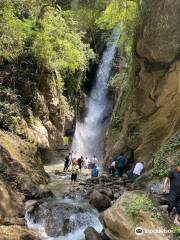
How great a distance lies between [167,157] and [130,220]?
450 cm

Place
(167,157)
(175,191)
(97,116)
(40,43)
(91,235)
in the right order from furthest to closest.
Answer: (97,116) < (40,43) < (167,157) < (91,235) < (175,191)

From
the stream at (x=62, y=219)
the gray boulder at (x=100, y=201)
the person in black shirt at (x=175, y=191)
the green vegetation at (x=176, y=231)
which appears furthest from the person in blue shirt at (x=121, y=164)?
the green vegetation at (x=176, y=231)

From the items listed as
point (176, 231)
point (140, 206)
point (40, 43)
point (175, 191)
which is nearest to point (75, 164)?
point (40, 43)

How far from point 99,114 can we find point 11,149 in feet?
67.8

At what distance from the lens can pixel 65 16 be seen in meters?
28.4

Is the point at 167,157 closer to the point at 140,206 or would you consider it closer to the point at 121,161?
the point at 140,206

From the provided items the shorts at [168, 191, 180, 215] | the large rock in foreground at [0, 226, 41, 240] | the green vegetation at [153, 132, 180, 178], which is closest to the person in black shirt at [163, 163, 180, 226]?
the shorts at [168, 191, 180, 215]

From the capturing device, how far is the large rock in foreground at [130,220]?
955 centimetres

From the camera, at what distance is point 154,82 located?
18.8 metres

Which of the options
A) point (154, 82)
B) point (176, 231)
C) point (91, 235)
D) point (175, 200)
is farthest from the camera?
point (154, 82)

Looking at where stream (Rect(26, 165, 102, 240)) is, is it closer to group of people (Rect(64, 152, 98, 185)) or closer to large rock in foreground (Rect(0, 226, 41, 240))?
large rock in foreground (Rect(0, 226, 41, 240))

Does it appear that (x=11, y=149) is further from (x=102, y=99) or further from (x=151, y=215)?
(x=102, y=99)

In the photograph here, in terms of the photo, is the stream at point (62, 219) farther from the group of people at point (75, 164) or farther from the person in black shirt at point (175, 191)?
the person in black shirt at point (175, 191)

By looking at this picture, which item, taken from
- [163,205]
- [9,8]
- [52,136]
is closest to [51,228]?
[163,205]
